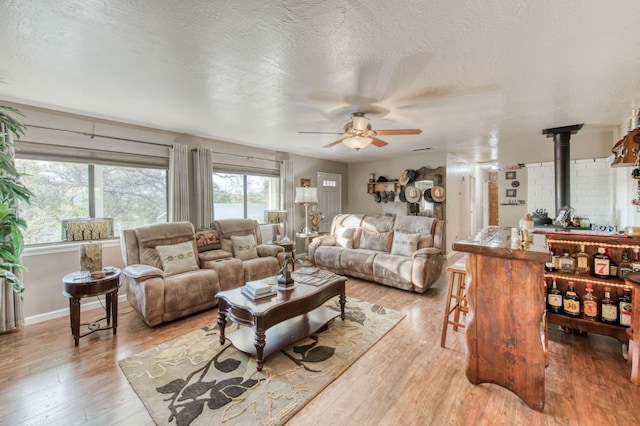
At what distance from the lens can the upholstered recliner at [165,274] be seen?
2783 mm

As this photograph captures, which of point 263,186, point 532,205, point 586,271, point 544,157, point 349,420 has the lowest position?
point 349,420

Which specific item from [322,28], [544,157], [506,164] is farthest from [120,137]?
[544,157]

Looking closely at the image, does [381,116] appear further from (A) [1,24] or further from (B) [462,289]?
(A) [1,24]

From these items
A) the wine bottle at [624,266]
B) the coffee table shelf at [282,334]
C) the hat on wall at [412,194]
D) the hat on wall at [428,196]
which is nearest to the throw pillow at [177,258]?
the coffee table shelf at [282,334]

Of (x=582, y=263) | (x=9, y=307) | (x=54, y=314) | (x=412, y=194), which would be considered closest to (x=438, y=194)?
(x=412, y=194)

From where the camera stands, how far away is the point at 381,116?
3320mm

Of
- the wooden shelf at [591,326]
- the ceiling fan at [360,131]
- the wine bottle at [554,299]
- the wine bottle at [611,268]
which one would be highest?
the ceiling fan at [360,131]

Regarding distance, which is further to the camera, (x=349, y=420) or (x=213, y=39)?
(x=213, y=39)

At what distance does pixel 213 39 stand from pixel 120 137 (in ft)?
8.90

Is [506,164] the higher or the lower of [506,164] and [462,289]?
the higher

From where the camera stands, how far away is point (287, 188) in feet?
18.7

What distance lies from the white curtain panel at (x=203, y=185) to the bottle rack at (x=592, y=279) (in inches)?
176

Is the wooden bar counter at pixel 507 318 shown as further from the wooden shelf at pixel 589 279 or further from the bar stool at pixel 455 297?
the wooden shelf at pixel 589 279

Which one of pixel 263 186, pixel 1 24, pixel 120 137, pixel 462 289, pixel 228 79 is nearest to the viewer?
pixel 1 24
